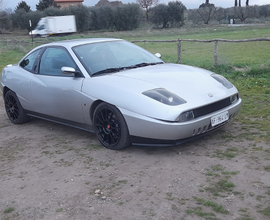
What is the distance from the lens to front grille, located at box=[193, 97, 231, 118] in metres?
4.04

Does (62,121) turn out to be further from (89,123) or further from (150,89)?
(150,89)

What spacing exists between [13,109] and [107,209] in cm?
400

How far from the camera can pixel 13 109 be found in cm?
630

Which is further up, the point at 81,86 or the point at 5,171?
the point at 81,86

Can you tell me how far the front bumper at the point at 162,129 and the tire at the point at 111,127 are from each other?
10 centimetres

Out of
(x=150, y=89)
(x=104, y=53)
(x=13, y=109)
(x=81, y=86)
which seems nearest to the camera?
(x=150, y=89)

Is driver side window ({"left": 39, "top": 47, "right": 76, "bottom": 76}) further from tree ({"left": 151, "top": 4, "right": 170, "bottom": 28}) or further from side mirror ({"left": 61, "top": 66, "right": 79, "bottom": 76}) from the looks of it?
tree ({"left": 151, "top": 4, "right": 170, "bottom": 28})

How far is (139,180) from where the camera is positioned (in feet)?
11.5

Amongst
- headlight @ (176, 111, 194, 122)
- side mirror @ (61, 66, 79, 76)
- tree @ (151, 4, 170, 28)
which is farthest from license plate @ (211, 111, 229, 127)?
tree @ (151, 4, 170, 28)

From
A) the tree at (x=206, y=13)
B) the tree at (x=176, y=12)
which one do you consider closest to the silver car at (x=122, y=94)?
the tree at (x=176, y=12)

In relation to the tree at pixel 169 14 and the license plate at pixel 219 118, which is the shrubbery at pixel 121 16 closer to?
the tree at pixel 169 14

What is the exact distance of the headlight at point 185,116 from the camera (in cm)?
391

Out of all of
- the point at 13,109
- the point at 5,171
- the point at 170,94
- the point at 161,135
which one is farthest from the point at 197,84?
the point at 13,109

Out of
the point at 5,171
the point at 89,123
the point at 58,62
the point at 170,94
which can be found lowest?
the point at 5,171
